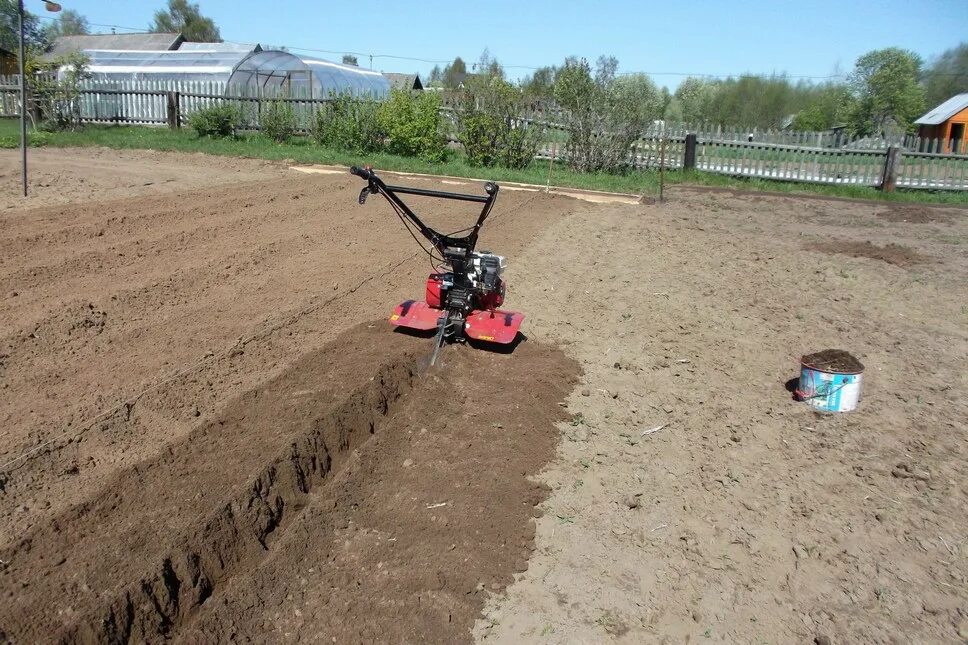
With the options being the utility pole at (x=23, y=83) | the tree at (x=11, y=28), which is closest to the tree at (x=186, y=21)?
the tree at (x=11, y=28)

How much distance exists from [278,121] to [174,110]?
4.12 metres

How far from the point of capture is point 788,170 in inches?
842

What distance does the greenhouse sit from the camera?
29.1 meters

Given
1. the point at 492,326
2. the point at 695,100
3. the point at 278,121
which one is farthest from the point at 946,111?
the point at 492,326

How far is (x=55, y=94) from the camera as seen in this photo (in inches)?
939

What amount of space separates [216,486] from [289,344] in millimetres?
2504

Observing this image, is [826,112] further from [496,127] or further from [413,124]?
[413,124]

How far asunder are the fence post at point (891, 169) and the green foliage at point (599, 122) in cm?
586

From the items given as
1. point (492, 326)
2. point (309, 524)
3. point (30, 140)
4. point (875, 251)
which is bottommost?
point (309, 524)

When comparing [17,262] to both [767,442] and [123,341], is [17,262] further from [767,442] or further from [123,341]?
[767,442]

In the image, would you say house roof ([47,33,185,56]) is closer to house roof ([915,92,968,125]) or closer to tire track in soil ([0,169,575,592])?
house roof ([915,92,968,125])

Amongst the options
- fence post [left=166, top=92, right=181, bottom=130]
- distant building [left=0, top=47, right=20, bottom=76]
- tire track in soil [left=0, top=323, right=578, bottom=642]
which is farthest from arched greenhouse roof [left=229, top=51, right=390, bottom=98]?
tire track in soil [left=0, top=323, right=578, bottom=642]

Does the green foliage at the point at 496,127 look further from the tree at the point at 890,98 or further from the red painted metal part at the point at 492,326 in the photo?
the tree at the point at 890,98

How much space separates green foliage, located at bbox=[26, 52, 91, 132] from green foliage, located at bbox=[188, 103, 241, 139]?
4575 mm
